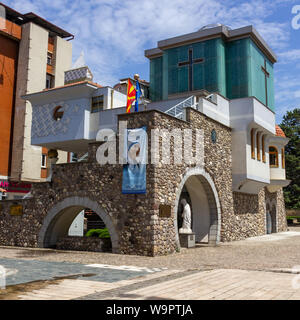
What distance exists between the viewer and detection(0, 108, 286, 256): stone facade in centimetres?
1389

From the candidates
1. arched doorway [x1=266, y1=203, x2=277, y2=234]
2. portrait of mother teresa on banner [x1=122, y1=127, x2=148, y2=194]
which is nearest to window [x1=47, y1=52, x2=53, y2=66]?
portrait of mother teresa on banner [x1=122, y1=127, x2=148, y2=194]

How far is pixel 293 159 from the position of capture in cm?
4256

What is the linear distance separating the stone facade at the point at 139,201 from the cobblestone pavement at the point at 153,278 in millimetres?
1470

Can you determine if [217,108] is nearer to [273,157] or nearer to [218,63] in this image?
[218,63]

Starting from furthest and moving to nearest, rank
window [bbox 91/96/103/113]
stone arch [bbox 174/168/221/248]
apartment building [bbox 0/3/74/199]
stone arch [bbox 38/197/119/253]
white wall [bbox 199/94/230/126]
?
apartment building [bbox 0/3/74/199]
window [bbox 91/96/103/113]
white wall [bbox 199/94/230/126]
stone arch [bbox 174/168/221/248]
stone arch [bbox 38/197/119/253]

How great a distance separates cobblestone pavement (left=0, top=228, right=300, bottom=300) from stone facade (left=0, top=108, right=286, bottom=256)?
1.47m

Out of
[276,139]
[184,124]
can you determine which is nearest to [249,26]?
[276,139]

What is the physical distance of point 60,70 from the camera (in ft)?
115

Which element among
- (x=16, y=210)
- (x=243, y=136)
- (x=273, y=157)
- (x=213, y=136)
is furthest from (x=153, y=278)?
(x=273, y=157)

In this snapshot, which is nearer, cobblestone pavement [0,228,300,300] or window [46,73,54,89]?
cobblestone pavement [0,228,300,300]

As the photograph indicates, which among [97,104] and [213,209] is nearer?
[213,209]

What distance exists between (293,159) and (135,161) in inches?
1305

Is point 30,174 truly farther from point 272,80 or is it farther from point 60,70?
point 272,80

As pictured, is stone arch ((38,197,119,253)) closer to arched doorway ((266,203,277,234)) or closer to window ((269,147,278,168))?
window ((269,147,278,168))
